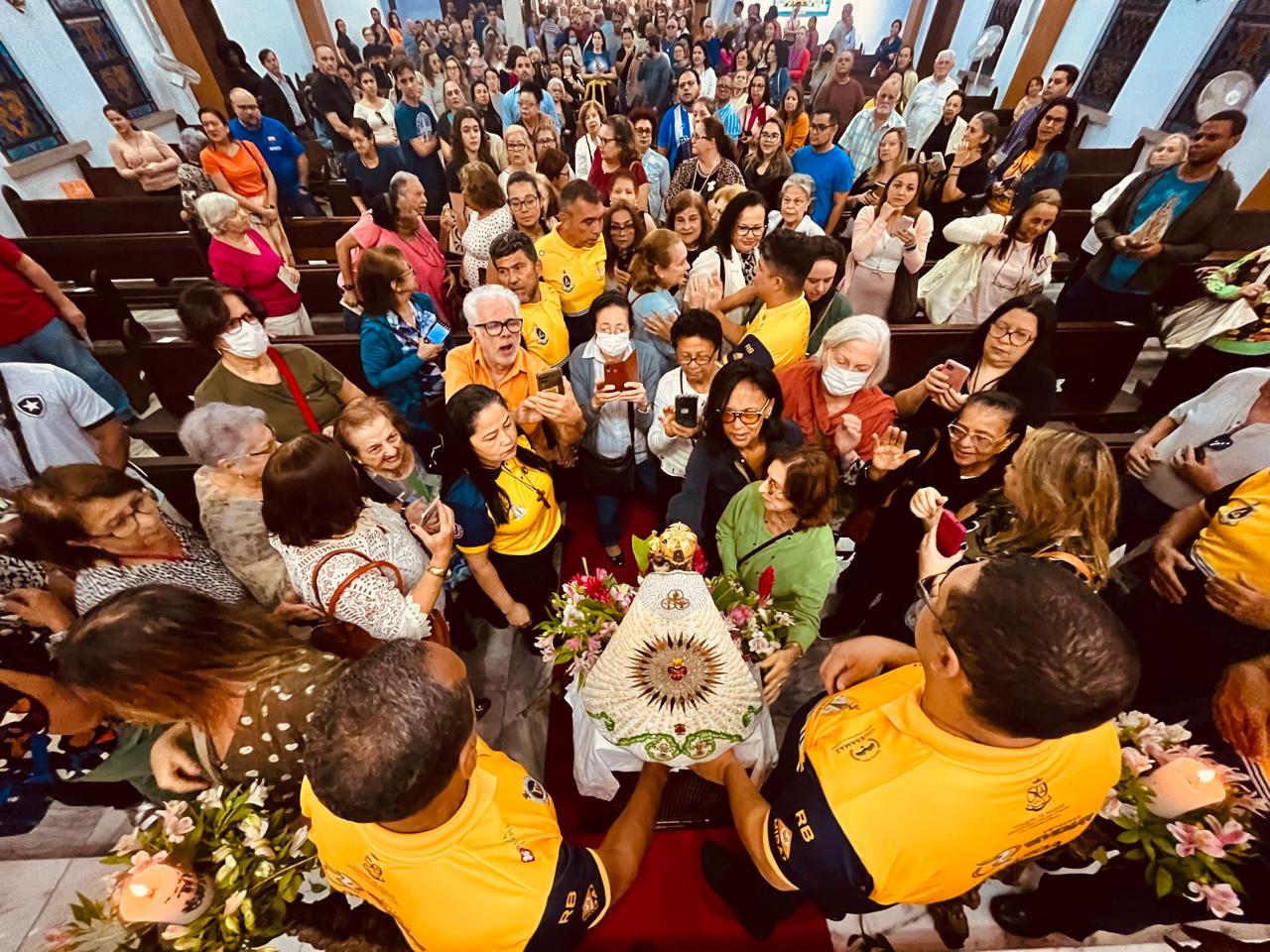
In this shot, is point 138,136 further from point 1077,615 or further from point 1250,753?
point 1250,753

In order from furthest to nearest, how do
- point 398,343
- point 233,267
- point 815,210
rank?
point 815,210 → point 233,267 → point 398,343

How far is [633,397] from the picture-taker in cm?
262

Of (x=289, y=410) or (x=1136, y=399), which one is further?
(x=1136, y=399)

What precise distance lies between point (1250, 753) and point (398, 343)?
376 centimetres

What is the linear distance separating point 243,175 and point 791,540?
5820mm

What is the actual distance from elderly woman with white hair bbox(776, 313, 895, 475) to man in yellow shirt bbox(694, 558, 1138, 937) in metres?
1.33

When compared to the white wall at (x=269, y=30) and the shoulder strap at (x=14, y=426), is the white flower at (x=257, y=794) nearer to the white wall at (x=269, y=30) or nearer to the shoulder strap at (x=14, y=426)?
the shoulder strap at (x=14, y=426)

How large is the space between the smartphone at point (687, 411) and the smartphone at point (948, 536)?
1056mm

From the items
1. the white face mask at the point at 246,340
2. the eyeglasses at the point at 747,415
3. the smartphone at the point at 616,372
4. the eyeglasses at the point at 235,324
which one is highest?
the eyeglasses at the point at 235,324

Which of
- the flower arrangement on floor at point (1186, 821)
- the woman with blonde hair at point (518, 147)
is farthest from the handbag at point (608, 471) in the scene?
the woman with blonde hair at point (518, 147)

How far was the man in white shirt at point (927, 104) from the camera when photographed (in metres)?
7.20

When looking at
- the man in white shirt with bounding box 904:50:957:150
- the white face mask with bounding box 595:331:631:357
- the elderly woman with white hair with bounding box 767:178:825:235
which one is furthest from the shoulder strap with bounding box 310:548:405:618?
the man in white shirt with bounding box 904:50:957:150

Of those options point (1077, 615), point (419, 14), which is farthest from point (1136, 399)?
point (419, 14)

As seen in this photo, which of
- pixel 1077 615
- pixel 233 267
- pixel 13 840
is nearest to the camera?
pixel 1077 615
